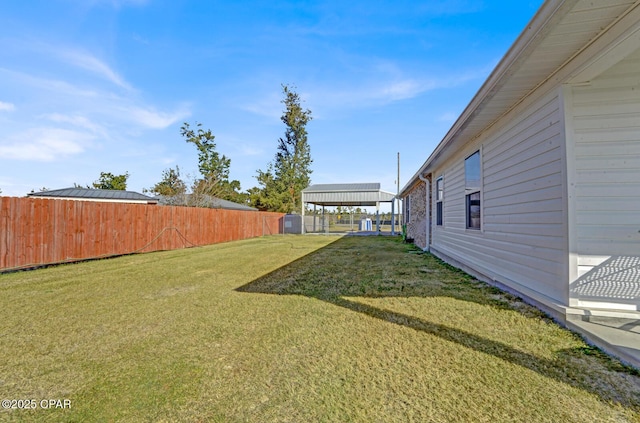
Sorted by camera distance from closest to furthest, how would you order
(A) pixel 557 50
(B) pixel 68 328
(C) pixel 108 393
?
(C) pixel 108 393, (A) pixel 557 50, (B) pixel 68 328

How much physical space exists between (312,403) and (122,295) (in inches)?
156

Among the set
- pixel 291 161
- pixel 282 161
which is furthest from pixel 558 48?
pixel 282 161

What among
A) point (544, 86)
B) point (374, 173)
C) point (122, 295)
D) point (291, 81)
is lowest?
point (122, 295)

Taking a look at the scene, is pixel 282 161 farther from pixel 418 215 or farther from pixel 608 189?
pixel 608 189

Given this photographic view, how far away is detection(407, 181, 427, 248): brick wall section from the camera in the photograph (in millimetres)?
10281

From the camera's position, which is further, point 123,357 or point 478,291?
point 478,291

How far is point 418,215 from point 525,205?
796cm

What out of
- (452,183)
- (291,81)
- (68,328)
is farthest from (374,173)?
(68,328)

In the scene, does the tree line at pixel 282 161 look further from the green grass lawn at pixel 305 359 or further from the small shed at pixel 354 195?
the green grass lawn at pixel 305 359

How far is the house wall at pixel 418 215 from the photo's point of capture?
1024 centimetres

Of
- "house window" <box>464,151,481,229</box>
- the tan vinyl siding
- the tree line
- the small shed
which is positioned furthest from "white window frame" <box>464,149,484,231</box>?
the tree line

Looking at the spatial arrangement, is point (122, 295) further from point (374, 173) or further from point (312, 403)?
point (374, 173)

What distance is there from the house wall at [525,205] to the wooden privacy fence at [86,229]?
9765 millimetres

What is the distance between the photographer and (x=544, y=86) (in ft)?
10.2
